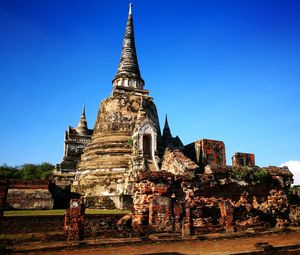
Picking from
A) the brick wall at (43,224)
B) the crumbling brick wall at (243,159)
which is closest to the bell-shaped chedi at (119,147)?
the brick wall at (43,224)

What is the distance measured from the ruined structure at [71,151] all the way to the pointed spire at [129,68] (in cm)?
731

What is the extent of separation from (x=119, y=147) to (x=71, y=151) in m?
10.1

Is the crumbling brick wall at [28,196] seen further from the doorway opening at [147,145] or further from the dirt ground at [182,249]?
the dirt ground at [182,249]

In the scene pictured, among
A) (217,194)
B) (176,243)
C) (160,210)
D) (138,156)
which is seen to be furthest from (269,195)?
(138,156)

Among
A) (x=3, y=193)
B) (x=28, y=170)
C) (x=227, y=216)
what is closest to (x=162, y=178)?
(x=227, y=216)

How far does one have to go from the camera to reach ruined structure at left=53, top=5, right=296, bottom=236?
8.70 m

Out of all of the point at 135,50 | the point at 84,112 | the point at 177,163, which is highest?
the point at 135,50

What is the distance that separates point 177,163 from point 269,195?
534cm

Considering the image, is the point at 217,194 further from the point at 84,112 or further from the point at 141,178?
the point at 84,112

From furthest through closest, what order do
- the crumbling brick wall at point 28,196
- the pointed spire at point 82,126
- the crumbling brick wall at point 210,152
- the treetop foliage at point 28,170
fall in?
1. the treetop foliage at point 28,170
2. the pointed spire at point 82,126
3. the crumbling brick wall at point 210,152
4. the crumbling brick wall at point 28,196

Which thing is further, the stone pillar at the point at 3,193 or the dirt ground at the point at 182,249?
the stone pillar at the point at 3,193

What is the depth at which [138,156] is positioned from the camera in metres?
18.8

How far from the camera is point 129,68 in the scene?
27938mm

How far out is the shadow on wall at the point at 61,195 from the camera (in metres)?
19.0
